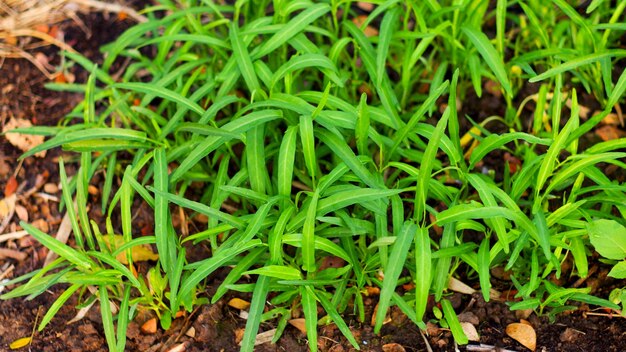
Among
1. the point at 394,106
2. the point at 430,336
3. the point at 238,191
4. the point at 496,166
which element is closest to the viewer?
the point at 238,191

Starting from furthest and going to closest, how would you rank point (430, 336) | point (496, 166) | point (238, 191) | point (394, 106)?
1. point (496, 166)
2. point (394, 106)
3. point (430, 336)
4. point (238, 191)

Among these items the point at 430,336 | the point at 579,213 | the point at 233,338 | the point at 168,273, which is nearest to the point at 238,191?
the point at 168,273

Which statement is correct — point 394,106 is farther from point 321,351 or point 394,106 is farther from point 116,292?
point 116,292

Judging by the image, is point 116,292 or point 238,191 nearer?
point 238,191

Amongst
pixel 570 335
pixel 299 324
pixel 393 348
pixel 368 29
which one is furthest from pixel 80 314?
pixel 368 29

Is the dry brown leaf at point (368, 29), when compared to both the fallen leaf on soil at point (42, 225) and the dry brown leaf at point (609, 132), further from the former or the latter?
the fallen leaf on soil at point (42, 225)

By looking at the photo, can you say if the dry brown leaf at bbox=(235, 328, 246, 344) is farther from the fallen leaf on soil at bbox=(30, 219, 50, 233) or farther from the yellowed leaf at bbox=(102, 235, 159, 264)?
the fallen leaf on soil at bbox=(30, 219, 50, 233)

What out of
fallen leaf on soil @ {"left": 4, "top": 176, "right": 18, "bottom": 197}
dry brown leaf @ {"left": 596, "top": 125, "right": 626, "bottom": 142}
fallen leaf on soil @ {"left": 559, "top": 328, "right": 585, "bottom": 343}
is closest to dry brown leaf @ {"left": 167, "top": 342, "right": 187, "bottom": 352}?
fallen leaf on soil @ {"left": 4, "top": 176, "right": 18, "bottom": 197}
